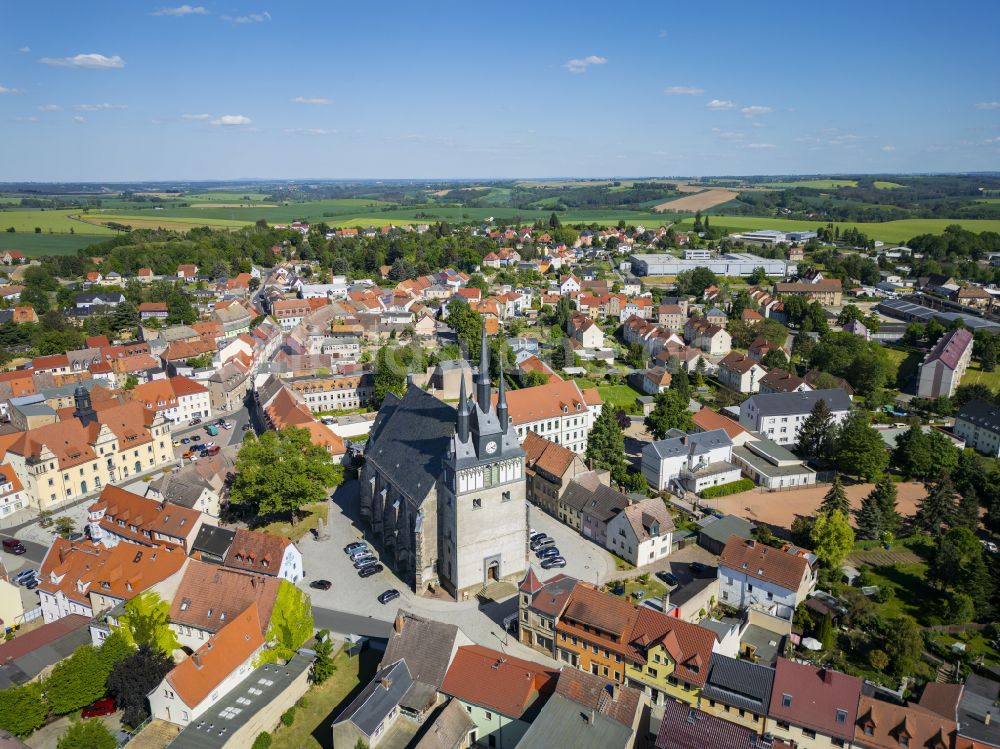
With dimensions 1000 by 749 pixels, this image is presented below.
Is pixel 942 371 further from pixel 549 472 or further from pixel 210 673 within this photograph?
pixel 210 673

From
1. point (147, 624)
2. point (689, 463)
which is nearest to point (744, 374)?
point (689, 463)

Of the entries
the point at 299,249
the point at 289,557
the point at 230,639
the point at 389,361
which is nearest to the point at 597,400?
the point at 389,361

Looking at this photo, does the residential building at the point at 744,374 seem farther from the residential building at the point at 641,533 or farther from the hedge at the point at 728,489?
the residential building at the point at 641,533

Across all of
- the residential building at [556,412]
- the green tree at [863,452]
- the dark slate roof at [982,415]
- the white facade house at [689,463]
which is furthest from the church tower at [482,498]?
the dark slate roof at [982,415]

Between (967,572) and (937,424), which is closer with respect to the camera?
(967,572)

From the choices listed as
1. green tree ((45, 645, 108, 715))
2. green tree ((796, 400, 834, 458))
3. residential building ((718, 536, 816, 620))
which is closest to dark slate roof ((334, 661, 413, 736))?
green tree ((45, 645, 108, 715))

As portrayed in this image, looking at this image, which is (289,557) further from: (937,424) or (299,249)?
(299,249)
